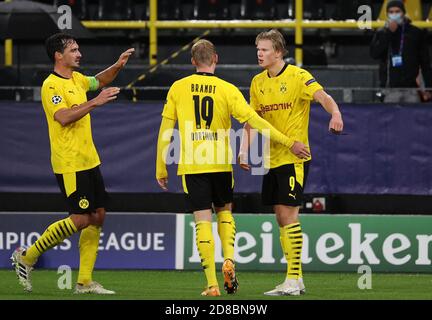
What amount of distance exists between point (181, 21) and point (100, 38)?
65.8 inches

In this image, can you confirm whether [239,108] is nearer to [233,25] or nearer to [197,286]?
[197,286]

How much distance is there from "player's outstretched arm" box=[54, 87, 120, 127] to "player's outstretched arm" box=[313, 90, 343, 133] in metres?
1.67

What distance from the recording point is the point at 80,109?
11.3 m

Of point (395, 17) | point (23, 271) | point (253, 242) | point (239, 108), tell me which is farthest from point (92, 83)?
point (395, 17)

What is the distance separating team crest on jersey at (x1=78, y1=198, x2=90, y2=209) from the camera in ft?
38.0

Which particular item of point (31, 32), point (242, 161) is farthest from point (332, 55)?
point (242, 161)

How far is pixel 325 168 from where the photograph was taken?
619 inches

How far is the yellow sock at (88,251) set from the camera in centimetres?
1169

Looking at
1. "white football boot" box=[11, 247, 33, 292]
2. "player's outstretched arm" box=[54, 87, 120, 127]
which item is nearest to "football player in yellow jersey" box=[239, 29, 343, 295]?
"player's outstretched arm" box=[54, 87, 120, 127]

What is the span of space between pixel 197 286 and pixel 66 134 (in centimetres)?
201

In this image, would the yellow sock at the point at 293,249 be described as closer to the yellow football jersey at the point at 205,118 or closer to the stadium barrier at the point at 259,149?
the yellow football jersey at the point at 205,118

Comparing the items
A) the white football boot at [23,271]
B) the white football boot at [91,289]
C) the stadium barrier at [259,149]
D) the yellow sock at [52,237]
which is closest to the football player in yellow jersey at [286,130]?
the white football boot at [91,289]

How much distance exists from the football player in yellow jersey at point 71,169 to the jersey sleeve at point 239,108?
128cm

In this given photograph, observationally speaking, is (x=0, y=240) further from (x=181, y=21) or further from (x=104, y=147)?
(x=181, y=21)
